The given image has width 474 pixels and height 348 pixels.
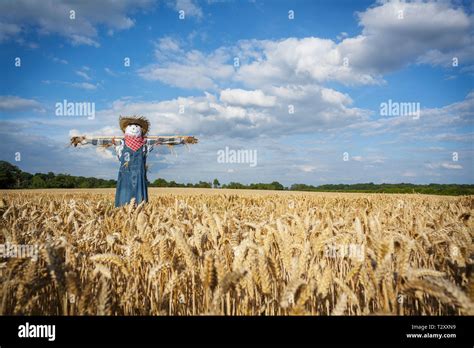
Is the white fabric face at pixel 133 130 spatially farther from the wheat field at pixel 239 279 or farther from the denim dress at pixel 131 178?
the wheat field at pixel 239 279

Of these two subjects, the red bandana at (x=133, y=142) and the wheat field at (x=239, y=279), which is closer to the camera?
the wheat field at (x=239, y=279)

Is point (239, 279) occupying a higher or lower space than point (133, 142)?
lower

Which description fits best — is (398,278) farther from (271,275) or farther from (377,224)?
(377,224)

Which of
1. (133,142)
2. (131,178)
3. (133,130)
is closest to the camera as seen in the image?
(131,178)

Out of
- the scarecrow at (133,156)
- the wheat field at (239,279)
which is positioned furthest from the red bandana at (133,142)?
the wheat field at (239,279)

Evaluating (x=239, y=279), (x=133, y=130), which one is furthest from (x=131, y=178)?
(x=239, y=279)

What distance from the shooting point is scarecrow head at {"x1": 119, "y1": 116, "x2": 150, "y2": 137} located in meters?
9.85

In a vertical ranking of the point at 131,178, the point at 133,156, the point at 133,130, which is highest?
the point at 133,130

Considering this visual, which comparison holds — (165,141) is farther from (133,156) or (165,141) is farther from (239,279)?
(239,279)

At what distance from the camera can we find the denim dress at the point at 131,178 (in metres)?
9.40

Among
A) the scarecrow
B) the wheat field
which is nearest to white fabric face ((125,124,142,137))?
the scarecrow

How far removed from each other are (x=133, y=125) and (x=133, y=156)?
102 centimetres

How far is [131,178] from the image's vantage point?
946cm
